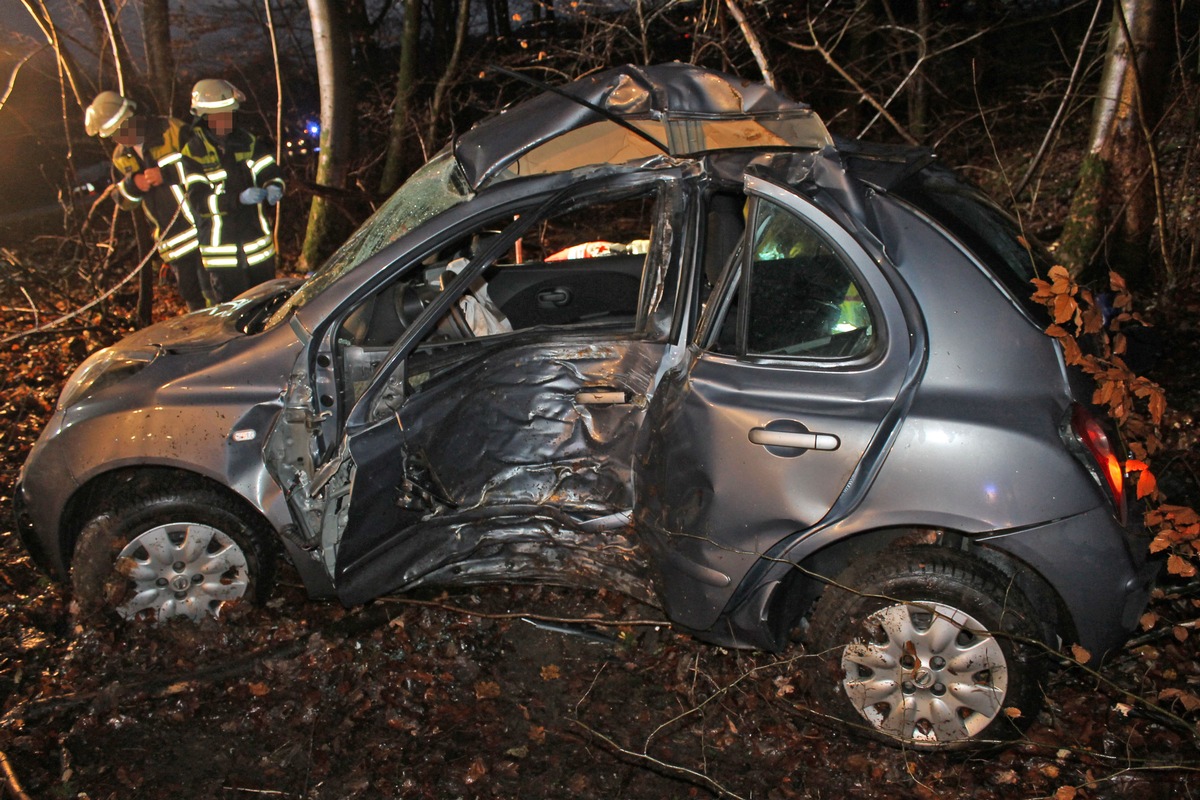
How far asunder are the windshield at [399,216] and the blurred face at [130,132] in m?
3.84

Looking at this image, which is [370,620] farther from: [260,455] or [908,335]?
[908,335]

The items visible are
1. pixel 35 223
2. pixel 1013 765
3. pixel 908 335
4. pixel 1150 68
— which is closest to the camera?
pixel 908 335

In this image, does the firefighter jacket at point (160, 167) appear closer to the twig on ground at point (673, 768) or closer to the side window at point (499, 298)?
the side window at point (499, 298)

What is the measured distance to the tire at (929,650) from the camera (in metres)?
2.74

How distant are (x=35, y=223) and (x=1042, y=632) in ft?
47.0

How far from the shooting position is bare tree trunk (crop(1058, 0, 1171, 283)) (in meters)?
5.98

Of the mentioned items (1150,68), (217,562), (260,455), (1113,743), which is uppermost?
(1150,68)

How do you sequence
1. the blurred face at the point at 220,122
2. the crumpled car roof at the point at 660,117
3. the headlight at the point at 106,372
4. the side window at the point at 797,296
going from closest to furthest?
1. the side window at the point at 797,296
2. the crumpled car roof at the point at 660,117
3. the headlight at the point at 106,372
4. the blurred face at the point at 220,122

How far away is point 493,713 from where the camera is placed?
332 cm

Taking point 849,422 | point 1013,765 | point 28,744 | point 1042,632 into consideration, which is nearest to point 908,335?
point 849,422

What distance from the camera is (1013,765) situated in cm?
291

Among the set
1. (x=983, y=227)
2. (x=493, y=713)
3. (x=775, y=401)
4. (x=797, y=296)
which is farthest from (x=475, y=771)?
(x=983, y=227)

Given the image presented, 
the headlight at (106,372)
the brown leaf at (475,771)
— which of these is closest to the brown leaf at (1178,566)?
the brown leaf at (475,771)

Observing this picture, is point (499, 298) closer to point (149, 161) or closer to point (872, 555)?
point (872, 555)
